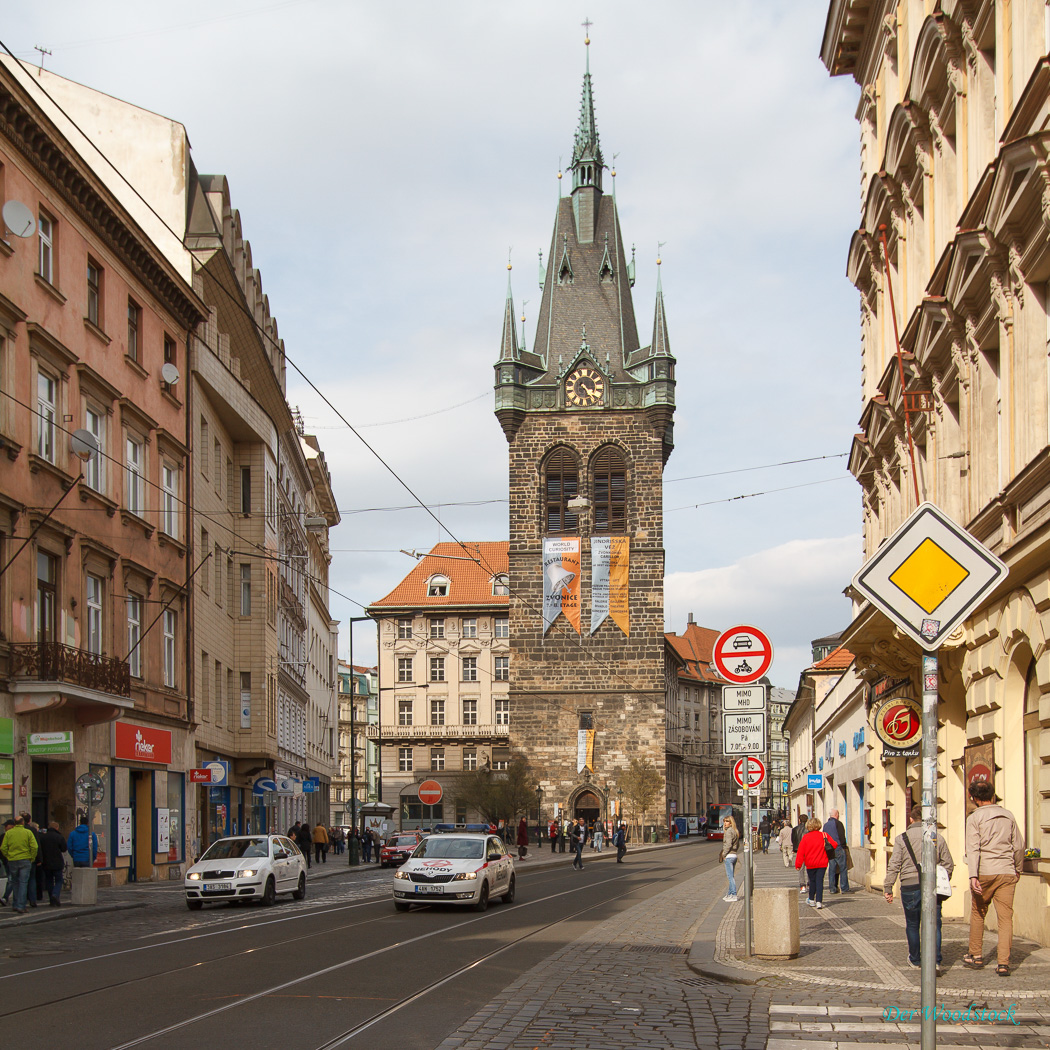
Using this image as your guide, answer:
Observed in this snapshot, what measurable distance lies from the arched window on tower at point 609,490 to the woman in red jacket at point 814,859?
57051 mm

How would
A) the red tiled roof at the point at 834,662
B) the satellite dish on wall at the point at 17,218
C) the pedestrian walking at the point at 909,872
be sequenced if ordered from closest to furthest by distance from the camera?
the pedestrian walking at the point at 909,872
the satellite dish on wall at the point at 17,218
the red tiled roof at the point at 834,662

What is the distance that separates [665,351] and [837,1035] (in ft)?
248

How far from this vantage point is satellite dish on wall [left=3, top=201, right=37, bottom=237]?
79.3ft

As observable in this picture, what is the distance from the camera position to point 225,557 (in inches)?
1652

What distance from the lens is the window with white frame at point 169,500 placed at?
34.4 metres

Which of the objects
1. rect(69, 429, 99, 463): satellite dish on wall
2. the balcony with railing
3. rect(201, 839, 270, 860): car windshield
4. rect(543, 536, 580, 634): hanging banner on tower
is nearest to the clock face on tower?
rect(543, 536, 580, 634): hanging banner on tower

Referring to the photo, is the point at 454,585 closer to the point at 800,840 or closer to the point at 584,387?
the point at 584,387

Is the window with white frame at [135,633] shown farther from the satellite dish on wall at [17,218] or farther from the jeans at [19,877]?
the satellite dish on wall at [17,218]

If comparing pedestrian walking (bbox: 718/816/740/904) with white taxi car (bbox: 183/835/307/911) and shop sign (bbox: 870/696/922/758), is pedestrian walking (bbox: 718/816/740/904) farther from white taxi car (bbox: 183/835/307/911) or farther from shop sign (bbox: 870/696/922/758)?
white taxi car (bbox: 183/835/307/911)

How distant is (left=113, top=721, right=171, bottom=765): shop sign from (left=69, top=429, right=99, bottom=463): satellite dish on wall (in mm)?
6218

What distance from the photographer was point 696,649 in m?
138

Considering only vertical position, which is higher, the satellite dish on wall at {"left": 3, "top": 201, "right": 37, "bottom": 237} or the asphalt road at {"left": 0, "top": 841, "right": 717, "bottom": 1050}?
the satellite dish on wall at {"left": 3, "top": 201, "right": 37, "bottom": 237}

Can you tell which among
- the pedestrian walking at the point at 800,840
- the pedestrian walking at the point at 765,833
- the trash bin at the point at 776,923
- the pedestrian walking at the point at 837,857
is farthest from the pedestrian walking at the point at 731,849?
the pedestrian walking at the point at 765,833

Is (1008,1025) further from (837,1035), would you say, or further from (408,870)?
(408,870)
